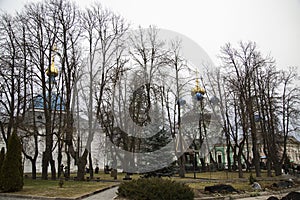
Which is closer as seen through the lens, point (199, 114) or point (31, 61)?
point (31, 61)

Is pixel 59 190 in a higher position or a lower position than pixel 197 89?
lower

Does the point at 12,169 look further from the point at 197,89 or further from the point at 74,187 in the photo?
the point at 197,89

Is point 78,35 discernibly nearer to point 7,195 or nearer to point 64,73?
point 64,73

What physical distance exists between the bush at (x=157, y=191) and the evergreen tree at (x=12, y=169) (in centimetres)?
532

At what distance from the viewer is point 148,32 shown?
23531 millimetres

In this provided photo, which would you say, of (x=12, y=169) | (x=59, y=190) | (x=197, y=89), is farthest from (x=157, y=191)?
(x=197, y=89)

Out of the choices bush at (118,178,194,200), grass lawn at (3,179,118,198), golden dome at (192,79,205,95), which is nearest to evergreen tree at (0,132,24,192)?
grass lawn at (3,179,118,198)

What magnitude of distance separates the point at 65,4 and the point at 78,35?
2.22 m

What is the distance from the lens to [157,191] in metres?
8.88

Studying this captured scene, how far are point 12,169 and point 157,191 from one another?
6.81 m

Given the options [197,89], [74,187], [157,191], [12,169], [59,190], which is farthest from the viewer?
[197,89]

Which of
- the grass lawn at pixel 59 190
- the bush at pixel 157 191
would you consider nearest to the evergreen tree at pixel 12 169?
the grass lawn at pixel 59 190

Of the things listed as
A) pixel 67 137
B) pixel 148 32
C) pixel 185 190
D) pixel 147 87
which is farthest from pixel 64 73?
pixel 185 190

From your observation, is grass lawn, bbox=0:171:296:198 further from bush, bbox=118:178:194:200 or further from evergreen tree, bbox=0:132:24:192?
bush, bbox=118:178:194:200
